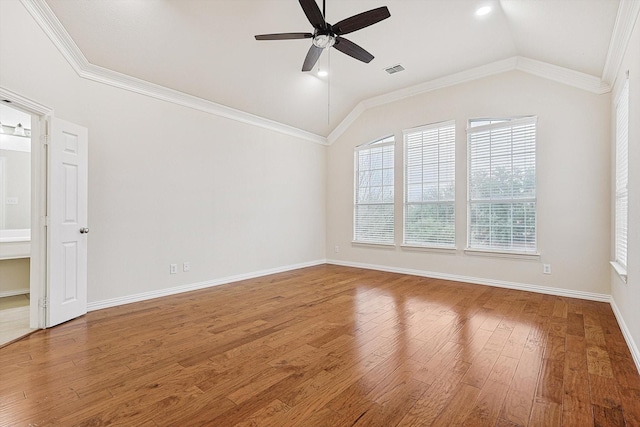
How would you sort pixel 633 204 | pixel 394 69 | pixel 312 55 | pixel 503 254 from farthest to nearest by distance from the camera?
1. pixel 394 69
2. pixel 503 254
3. pixel 312 55
4. pixel 633 204

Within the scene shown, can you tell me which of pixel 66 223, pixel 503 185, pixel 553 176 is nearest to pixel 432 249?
pixel 503 185

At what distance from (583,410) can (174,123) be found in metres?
5.15

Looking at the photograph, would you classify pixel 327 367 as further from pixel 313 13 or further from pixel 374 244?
pixel 374 244

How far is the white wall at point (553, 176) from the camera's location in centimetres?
395

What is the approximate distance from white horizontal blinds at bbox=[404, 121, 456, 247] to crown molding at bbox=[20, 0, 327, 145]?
2.60 m

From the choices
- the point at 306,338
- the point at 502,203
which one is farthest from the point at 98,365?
the point at 502,203

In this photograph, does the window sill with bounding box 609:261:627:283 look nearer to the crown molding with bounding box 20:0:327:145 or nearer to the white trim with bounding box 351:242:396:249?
the white trim with bounding box 351:242:396:249

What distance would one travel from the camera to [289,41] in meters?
4.00

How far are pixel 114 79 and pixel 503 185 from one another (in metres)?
5.64

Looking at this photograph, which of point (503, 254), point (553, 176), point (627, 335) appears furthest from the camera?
point (503, 254)

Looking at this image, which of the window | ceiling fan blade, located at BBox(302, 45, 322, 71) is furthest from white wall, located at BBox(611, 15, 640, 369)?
the window

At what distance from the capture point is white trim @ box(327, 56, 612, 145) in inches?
157

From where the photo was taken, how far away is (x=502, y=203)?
4641 millimetres

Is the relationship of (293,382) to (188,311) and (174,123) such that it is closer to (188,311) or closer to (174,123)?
(188,311)
